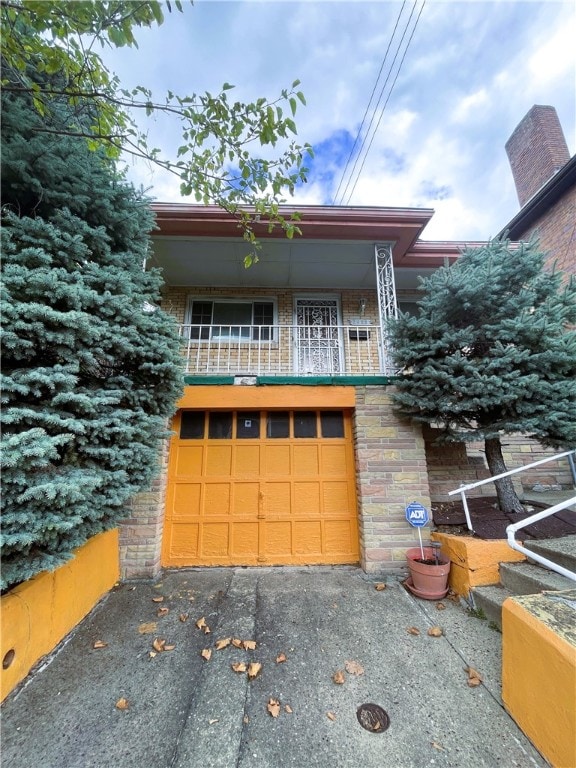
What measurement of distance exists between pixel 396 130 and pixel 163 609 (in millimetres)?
8399

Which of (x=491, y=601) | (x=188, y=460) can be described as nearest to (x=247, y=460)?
(x=188, y=460)

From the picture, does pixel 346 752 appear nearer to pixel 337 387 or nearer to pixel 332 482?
pixel 332 482

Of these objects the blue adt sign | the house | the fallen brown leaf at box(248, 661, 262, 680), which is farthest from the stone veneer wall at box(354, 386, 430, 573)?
the fallen brown leaf at box(248, 661, 262, 680)

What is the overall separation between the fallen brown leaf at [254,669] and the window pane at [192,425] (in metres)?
2.63

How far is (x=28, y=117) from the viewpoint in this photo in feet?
7.50

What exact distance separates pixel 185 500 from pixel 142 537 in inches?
25.1

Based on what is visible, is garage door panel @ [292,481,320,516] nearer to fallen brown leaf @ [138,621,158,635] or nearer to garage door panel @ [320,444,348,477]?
garage door panel @ [320,444,348,477]

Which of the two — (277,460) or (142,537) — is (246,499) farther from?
(142,537)

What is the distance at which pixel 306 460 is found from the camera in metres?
4.14

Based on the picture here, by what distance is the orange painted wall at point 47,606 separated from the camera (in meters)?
2.00

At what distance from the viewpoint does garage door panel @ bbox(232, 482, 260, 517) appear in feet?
13.0

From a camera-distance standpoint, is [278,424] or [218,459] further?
[278,424]

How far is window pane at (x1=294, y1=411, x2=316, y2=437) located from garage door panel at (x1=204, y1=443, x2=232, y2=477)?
3.33 ft

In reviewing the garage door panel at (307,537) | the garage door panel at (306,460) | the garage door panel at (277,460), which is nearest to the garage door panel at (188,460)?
the garage door panel at (277,460)
